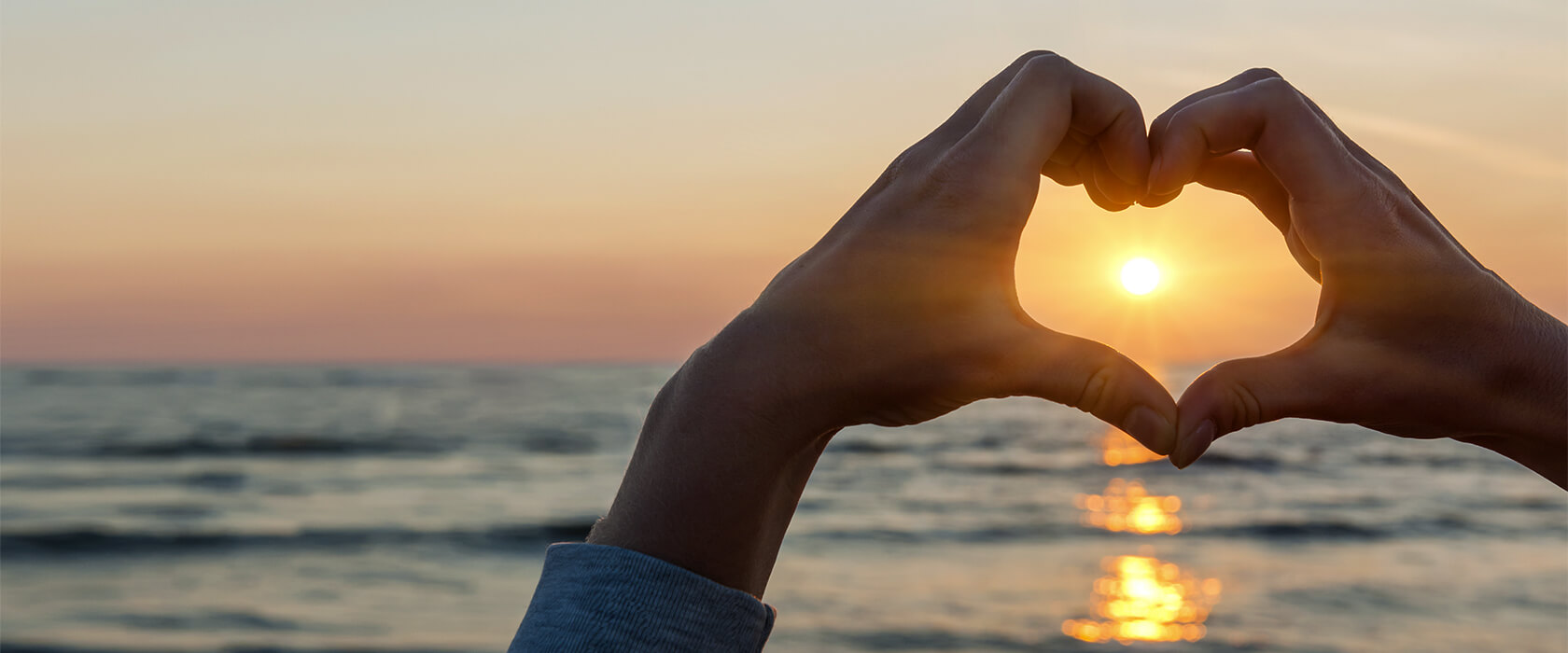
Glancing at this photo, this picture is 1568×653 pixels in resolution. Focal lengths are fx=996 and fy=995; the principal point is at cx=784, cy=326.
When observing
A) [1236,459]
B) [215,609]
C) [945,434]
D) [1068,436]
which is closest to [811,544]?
[215,609]

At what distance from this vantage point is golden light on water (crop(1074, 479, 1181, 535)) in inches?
473

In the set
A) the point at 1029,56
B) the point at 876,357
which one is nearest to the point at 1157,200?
the point at 1029,56

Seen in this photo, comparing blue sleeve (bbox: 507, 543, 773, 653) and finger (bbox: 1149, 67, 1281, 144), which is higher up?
finger (bbox: 1149, 67, 1281, 144)

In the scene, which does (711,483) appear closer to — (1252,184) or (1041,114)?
(1041,114)

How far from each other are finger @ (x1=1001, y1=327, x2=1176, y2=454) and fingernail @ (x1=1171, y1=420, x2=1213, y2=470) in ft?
0.11

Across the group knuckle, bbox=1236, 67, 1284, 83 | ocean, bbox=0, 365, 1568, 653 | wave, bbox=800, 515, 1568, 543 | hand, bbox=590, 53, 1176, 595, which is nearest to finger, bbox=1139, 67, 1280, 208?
knuckle, bbox=1236, 67, 1284, 83

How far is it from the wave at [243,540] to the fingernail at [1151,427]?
9295mm

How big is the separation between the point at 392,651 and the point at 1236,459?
1593 cm

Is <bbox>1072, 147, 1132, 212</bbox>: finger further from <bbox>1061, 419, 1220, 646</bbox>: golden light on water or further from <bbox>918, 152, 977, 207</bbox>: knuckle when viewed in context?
<bbox>1061, 419, 1220, 646</bbox>: golden light on water

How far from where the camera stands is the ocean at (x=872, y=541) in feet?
24.4

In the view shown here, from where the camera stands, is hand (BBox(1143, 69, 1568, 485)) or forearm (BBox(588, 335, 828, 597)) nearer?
forearm (BBox(588, 335, 828, 597))

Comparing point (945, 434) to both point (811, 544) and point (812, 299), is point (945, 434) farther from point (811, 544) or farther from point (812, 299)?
point (812, 299)

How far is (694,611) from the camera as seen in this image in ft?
4.00

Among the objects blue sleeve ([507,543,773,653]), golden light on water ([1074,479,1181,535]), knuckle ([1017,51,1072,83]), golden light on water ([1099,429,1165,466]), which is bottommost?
blue sleeve ([507,543,773,653])
